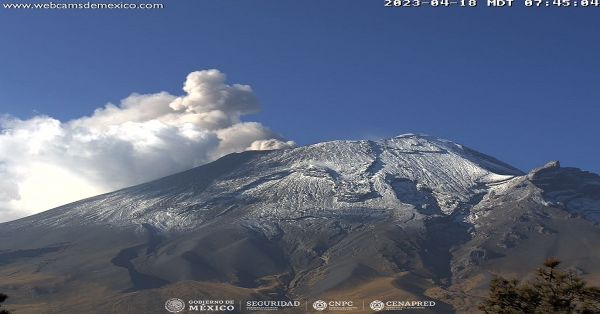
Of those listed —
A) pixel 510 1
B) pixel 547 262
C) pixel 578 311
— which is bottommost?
pixel 578 311

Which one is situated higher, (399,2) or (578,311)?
(399,2)

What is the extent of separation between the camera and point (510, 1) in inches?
3546

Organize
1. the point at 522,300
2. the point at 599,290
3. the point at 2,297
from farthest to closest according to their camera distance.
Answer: the point at 522,300, the point at 599,290, the point at 2,297

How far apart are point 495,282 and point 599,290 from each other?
317 inches

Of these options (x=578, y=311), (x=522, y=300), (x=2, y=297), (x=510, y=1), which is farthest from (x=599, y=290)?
(x=510, y=1)

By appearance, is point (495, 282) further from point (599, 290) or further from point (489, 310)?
point (599, 290)

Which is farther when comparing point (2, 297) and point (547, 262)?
point (547, 262)

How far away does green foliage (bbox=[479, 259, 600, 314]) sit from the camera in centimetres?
4162

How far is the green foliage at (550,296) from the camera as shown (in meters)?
41.6

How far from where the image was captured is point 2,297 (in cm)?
3628

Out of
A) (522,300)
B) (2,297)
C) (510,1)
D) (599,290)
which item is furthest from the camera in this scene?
(510,1)

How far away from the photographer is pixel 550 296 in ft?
139

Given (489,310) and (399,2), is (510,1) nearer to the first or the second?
(399,2)

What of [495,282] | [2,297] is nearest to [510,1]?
[495,282]
